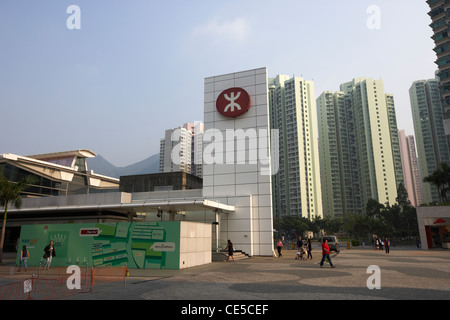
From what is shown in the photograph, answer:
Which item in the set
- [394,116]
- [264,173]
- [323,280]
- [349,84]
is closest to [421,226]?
[264,173]

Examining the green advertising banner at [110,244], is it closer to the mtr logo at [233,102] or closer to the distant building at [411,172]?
the mtr logo at [233,102]

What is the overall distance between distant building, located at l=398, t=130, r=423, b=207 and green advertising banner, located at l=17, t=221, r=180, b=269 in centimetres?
16737

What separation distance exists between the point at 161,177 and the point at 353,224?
71.1 metres

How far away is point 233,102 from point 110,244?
20333 millimetres

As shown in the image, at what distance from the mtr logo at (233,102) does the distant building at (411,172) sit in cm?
15347

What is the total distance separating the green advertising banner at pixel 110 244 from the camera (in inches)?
738

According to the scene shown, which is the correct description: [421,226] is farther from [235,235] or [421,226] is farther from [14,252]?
[14,252]

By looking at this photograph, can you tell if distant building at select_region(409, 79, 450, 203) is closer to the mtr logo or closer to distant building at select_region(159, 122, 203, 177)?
distant building at select_region(159, 122, 203, 177)

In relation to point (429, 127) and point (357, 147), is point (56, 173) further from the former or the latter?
point (429, 127)

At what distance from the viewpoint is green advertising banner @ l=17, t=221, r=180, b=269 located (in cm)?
1875

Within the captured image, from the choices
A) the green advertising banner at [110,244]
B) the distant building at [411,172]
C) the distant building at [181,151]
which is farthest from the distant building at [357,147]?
the green advertising banner at [110,244]

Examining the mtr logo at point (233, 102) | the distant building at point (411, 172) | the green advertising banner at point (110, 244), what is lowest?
the green advertising banner at point (110, 244)

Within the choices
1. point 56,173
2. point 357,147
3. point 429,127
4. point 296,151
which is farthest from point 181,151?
point 429,127

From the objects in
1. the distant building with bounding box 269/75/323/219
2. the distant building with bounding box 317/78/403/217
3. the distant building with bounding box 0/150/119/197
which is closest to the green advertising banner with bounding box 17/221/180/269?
the distant building with bounding box 0/150/119/197
